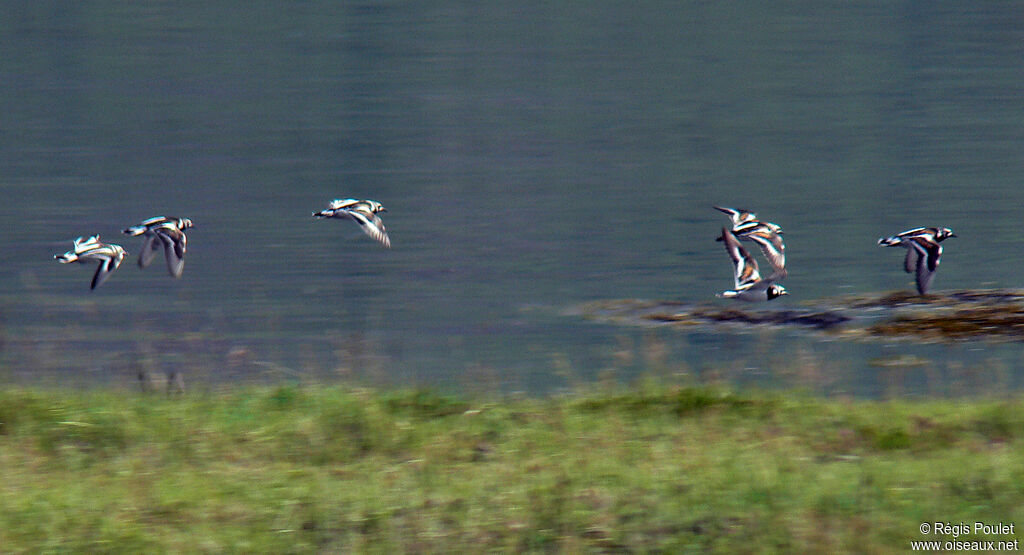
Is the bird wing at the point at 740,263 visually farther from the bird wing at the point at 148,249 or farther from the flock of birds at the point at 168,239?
the bird wing at the point at 148,249

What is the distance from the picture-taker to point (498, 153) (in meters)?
30.9

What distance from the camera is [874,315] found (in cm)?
1460

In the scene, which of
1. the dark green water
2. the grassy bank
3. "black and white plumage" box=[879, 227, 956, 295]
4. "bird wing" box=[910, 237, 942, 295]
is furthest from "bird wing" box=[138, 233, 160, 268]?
"bird wing" box=[910, 237, 942, 295]

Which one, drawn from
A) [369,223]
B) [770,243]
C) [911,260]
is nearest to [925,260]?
[911,260]

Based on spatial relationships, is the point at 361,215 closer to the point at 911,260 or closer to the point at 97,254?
the point at 97,254

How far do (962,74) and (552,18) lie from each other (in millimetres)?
14353

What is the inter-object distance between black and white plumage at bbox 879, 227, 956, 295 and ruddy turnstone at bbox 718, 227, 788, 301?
1.25 metres

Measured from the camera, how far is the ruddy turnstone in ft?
45.4

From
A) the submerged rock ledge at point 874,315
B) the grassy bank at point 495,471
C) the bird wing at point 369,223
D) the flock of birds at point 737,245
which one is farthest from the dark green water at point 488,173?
the bird wing at point 369,223

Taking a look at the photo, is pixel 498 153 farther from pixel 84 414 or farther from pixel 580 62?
pixel 84 414

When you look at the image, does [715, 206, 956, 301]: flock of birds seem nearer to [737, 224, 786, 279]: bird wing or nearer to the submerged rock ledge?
[737, 224, 786, 279]: bird wing

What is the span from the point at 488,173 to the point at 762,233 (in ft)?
49.4

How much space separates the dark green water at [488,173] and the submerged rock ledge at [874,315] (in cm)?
45

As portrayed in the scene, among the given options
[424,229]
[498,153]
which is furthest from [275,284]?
[498,153]
